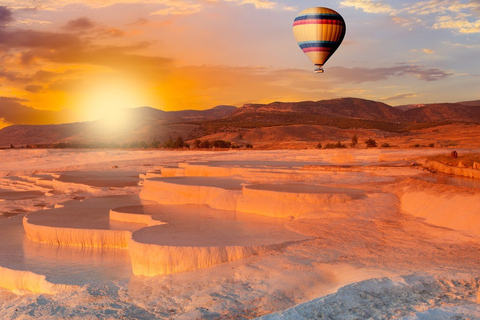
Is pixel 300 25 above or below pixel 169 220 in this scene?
above

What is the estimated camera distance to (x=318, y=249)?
6.61m

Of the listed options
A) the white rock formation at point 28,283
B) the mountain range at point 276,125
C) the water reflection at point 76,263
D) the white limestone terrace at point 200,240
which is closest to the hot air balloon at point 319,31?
the white limestone terrace at point 200,240

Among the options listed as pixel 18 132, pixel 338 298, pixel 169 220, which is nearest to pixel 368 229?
pixel 338 298

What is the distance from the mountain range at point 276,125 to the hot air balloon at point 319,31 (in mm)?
31533

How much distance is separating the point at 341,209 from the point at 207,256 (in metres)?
3.22

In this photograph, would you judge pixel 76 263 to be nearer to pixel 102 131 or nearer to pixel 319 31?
pixel 319 31

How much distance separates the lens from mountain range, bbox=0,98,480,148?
57838 mm

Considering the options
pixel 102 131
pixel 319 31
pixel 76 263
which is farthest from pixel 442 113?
pixel 76 263

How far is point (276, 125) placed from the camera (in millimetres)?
66750

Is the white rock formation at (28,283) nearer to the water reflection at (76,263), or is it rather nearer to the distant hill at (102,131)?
the water reflection at (76,263)

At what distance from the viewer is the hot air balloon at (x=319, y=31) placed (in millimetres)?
20906

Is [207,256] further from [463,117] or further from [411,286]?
[463,117]

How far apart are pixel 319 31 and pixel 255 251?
1620 cm

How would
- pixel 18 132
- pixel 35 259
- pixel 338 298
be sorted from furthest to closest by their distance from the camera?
pixel 18 132
pixel 35 259
pixel 338 298
